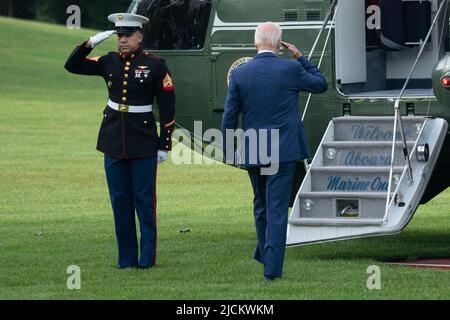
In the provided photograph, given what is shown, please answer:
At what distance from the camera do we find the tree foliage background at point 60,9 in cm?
6862

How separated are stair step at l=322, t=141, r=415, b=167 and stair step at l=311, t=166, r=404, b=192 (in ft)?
0.73

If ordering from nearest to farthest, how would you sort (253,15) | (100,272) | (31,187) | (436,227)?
(100,272) → (253,15) → (436,227) → (31,187)

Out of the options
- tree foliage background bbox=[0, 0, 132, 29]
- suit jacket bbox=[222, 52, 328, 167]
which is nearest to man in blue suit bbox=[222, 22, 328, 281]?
suit jacket bbox=[222, 52, 328, 167]

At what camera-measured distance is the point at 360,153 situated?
10664mm

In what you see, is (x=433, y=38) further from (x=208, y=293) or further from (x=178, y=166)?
Answer: (x=178, y=166)

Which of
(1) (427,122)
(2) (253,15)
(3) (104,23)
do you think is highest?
(2) (253,15)

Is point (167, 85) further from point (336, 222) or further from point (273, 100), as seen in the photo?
point (336, 222)

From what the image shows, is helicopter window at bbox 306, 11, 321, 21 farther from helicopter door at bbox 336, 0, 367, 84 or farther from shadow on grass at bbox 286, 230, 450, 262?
shadow on grass at bbox 286, 230, 450, 262

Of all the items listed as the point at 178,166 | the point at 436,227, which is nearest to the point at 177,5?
the point at 436,227

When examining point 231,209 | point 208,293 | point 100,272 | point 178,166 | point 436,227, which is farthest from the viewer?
point 178,166

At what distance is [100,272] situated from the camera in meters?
9.95

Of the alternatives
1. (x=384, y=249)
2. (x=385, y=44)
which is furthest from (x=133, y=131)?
(x=385, y=44)

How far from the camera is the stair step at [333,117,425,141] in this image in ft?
35.0

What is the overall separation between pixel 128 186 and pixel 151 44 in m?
2.36
